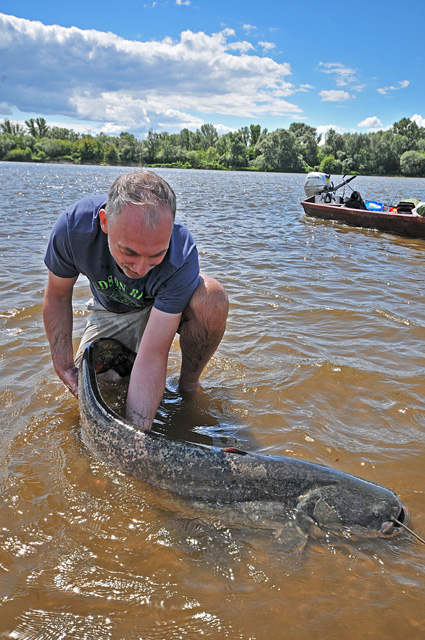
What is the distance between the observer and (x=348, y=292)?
21.1ft

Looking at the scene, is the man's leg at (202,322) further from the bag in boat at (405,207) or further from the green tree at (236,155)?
the green tree at (236,155)

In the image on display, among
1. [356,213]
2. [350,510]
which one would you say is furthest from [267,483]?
[356,213]

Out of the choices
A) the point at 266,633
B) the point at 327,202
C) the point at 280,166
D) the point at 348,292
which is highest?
the point at 280,166

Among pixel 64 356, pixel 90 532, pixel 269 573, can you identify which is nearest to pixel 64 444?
pixel 64 356

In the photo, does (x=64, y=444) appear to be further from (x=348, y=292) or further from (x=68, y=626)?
(x=348, y=292)

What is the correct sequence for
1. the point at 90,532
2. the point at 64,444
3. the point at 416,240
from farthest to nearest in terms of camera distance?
Result: 1. the point at 416,240
2. the point at 64,444
3. the point at 90,532

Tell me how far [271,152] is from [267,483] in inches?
4507

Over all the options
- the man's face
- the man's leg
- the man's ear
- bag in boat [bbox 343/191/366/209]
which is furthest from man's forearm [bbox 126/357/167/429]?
bag in boat [bbox 343/191/366/209]

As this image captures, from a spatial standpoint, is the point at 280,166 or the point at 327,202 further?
the point at 280,166

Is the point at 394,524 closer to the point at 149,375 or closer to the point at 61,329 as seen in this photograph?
the point at 149,375

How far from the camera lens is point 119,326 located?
3.34 metres

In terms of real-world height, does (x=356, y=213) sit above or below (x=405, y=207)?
below

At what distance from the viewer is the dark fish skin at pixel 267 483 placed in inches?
84.1

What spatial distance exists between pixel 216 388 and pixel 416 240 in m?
10.0
